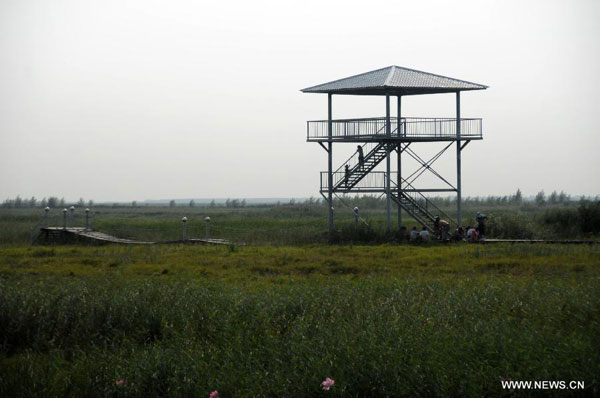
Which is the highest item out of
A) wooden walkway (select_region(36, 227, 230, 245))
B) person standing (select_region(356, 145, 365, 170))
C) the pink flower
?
person standing (select_region(356, 145, 365, 170))

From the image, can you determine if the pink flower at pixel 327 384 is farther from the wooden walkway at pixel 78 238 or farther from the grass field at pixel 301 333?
the wooden walkway at pixel 78 238

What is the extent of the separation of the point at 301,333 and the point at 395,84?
76.7 feet

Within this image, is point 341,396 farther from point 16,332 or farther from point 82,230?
point 82,230

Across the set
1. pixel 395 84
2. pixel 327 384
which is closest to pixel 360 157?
pixel 395 84

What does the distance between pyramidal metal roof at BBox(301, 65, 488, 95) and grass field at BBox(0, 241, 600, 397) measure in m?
14.6

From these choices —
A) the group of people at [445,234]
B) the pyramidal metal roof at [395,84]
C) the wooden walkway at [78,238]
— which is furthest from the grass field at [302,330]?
the pyramidal metal roof at [395,84]

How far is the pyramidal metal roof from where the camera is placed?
36906 mm

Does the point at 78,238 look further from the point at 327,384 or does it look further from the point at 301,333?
the point at 327,384

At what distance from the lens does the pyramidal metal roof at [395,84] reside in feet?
121

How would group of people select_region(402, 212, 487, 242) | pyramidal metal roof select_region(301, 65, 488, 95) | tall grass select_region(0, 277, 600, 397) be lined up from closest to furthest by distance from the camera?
tall grass select_region(0, 277, 600, 397)
group of people select_region(402, 212, 487, 242)
pyramidal metal roof select_region(301, 65, 488, 95)

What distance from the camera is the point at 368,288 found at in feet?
63.6

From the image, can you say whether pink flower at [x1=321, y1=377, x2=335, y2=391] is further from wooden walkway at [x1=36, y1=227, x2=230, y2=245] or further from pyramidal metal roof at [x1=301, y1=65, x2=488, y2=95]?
pyramidal metal roof at [x1=301, y1=65, x2=488, y2=95]

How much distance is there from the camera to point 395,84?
120ft

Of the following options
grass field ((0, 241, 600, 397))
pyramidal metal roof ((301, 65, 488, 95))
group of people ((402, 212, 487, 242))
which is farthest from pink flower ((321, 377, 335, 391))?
pyramidal metal roof ((301, 65, 488, 95))
